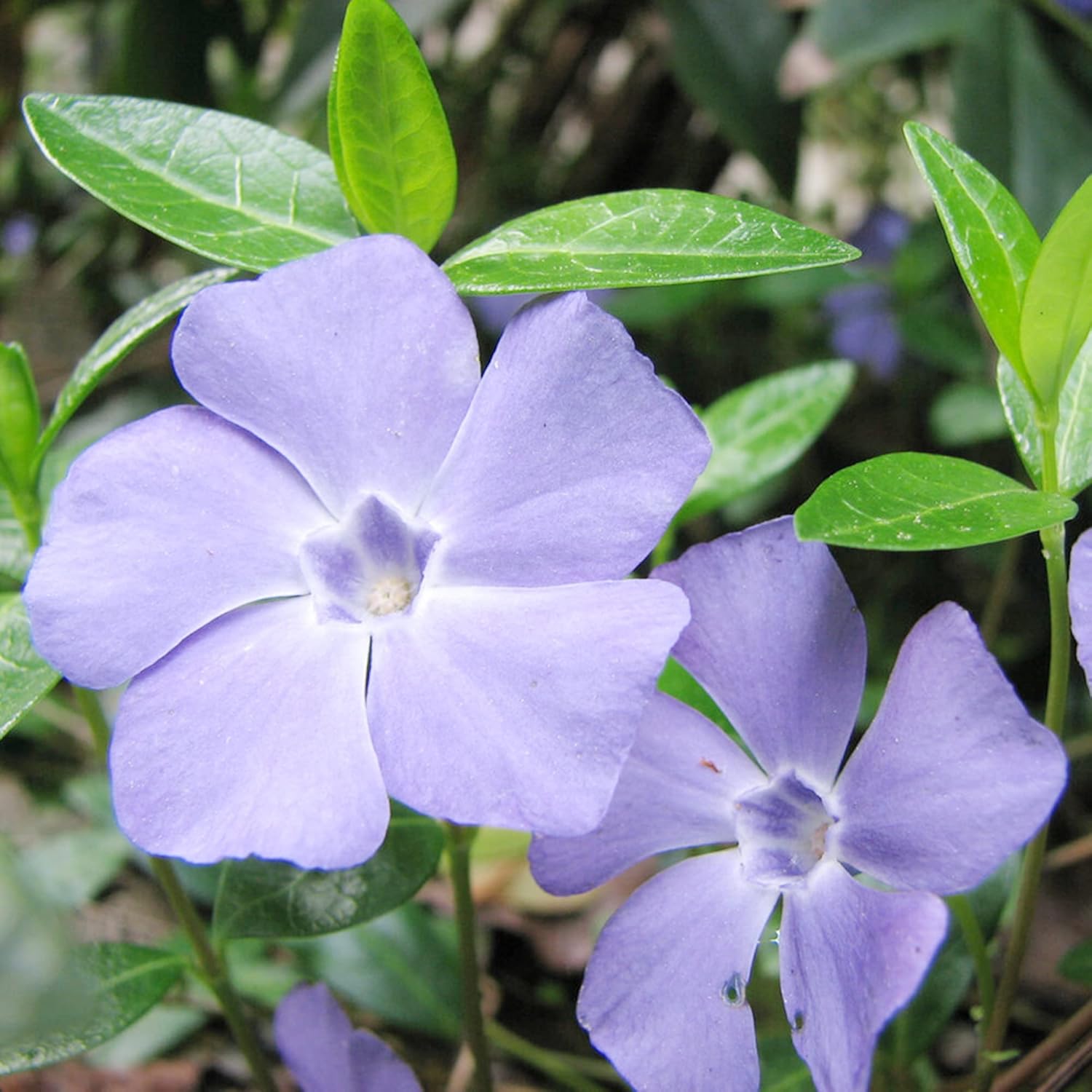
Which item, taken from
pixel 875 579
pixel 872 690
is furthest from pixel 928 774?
pixel 875 579

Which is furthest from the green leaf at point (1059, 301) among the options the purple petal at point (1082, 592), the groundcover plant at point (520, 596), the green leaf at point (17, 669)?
the green leaf at point (17, 669)

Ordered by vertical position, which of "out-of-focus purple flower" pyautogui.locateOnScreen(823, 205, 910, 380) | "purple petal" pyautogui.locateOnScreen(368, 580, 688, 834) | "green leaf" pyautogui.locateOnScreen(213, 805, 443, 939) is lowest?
"out-of-focus purple flower" pyautogui.locateOnScreen(823, 205, 910, 380)

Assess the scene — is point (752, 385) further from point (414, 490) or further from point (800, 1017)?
point (800, 1017)

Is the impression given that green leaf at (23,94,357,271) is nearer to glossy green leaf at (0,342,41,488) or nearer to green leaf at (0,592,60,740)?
glossy green leaf at (0,342,41,488)

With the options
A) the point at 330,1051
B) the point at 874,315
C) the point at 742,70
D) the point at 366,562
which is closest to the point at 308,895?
the point at 330,1051

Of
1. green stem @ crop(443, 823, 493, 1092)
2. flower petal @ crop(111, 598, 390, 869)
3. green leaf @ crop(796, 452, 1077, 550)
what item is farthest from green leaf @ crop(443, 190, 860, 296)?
green stem @ crop(443, 823, 493, 1092)

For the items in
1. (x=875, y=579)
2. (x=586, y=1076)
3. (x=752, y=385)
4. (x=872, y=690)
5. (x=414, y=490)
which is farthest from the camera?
(x=875, y=579)
